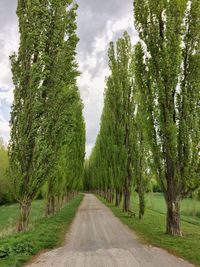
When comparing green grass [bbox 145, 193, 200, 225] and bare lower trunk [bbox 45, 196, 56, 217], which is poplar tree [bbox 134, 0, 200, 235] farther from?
bare lower trunk [bbox 45, 196, 56, 217]

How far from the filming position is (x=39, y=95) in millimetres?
14070

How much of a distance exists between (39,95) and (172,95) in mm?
5868

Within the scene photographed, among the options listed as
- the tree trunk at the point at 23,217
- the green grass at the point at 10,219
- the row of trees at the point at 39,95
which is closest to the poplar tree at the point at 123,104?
the green grass at the point at 10,219

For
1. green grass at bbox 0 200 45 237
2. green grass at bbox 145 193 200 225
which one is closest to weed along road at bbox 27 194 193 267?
green grass at bbox 0 200 45 237

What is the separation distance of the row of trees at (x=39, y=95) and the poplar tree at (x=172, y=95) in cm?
381

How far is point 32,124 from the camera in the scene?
1366 centimetres

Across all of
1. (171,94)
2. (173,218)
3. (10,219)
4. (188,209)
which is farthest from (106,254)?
(188,209)

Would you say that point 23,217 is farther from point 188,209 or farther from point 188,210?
point 188,210

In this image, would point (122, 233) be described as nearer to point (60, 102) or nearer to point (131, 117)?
point (60, 102)

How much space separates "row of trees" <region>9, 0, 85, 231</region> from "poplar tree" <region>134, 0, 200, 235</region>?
3810mm

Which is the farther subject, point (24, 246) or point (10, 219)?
point (10, 219)

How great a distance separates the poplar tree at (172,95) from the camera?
520 inches

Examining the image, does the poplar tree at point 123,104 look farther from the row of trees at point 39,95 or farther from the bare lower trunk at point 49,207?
the row of trees at point 39,95

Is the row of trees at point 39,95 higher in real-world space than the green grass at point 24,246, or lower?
higher
